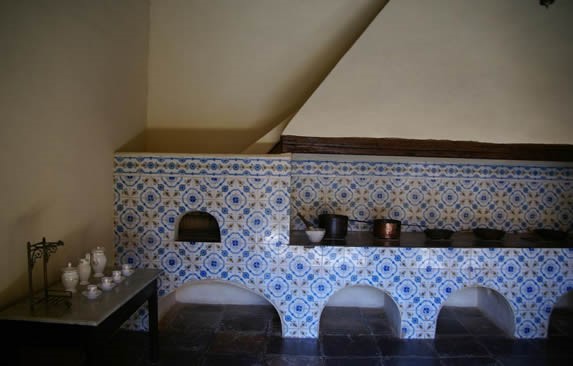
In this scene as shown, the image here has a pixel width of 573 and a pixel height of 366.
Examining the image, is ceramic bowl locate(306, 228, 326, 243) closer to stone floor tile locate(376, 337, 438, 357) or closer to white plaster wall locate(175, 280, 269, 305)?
stone floor tile locate(376, 337, 438, 357)

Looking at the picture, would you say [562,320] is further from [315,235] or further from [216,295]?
[216,295]

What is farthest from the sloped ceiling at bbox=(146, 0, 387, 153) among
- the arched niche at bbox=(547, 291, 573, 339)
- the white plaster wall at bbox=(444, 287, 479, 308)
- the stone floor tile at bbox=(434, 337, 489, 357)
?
the arched niche at bbox=(547, 291, 573, 339)

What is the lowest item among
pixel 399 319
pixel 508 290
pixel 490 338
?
pixel 490 338

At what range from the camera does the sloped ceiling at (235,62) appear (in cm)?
409

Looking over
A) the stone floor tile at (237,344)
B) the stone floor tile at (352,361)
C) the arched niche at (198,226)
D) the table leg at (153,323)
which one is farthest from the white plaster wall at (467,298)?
the table leg at (153,323)

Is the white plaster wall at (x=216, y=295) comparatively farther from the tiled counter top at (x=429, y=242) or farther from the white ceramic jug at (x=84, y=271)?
the white ceramic jug at (x=84, y=271)

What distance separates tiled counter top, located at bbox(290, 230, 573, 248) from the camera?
3629 millimetres

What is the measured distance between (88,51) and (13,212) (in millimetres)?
1560

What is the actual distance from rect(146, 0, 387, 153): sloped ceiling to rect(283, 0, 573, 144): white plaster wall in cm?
94

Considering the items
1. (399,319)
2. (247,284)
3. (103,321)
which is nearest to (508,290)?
(399,319)

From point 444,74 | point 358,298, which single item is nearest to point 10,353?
point 358,298

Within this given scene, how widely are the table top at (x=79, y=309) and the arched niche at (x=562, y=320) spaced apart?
14.9 feet

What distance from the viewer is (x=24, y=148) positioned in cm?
236

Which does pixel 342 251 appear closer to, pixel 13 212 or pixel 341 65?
pixel 341 65
